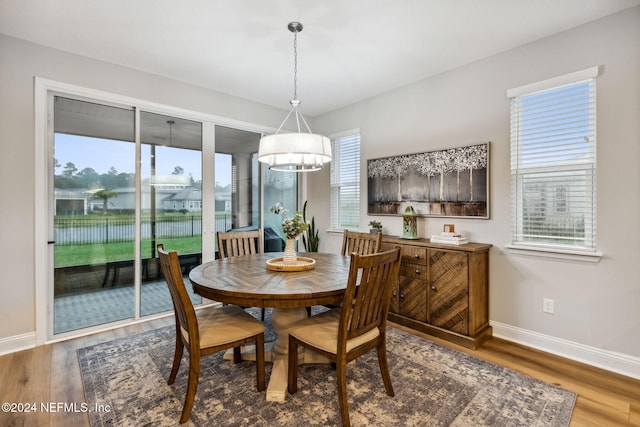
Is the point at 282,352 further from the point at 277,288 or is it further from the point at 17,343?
the point at 17,343

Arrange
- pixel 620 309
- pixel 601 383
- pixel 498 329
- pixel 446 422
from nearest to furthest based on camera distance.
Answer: pixel 446 422
pixel 601 383
pixel 620 309
pixel 498 329

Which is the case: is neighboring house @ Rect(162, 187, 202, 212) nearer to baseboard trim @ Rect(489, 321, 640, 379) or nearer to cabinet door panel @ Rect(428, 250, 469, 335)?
cabinet door panel @ Rect(428, 250, 469, 335)

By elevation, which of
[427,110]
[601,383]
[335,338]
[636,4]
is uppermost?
[636,4]

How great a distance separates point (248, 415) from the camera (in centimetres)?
185

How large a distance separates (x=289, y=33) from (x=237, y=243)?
2.07 m

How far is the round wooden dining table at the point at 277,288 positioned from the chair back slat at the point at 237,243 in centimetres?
39

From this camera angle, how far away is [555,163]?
8.74 feet

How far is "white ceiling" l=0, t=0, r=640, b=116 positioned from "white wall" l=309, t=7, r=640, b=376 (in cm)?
18

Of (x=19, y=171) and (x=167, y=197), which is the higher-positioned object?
(x=19, y=171)

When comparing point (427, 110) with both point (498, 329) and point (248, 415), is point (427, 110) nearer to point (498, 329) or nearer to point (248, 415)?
point (498, 329)

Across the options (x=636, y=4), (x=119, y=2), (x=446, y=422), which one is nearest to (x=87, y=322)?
(x=119, y=2)

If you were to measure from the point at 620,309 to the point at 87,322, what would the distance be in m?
4.72

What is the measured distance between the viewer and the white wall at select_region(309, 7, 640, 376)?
2.32m

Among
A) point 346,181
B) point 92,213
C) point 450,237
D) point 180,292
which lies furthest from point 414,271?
point 92,213
